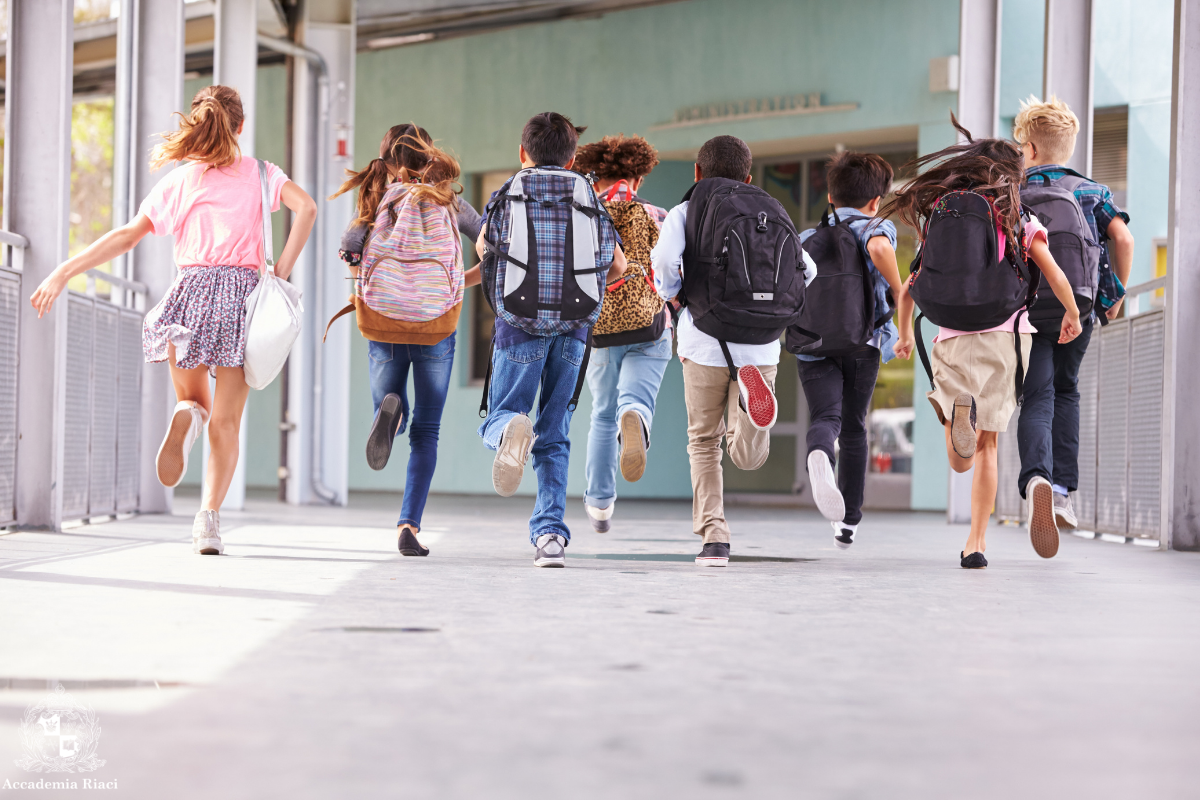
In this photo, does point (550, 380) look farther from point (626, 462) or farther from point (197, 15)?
point (197, 15)

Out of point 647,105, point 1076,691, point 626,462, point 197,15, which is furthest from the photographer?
point 647,105

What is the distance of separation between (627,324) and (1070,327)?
71.1 inches

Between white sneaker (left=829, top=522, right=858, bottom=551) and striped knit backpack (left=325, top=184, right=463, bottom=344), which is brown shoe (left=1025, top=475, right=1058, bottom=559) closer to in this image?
white sneaker (left=829, top=522, right=858, bottom=551)

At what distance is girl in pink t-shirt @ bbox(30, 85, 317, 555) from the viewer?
4.81 metres

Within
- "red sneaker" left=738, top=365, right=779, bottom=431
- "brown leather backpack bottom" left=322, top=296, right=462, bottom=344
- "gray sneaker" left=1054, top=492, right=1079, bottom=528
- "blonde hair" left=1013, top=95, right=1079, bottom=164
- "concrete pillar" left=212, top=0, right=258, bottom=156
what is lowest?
"gray sneaker" left=1054, top=492, right=1079, bottom=528

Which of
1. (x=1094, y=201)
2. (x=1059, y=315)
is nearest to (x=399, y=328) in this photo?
A: (x=1059, y=315)

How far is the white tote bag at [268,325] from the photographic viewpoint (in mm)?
4789

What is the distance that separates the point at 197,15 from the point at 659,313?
6470 mm

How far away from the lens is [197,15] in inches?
397

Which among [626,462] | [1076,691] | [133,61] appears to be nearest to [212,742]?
[1076,691]

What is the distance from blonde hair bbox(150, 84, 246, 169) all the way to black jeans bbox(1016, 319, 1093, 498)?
3.32 m

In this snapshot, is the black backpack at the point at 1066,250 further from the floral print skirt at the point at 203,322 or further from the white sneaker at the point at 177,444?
the white sneaker at the point at 177,444

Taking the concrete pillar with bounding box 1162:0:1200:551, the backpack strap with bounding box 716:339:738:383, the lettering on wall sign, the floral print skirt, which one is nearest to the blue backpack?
the backpack strap with bounding box 716:339:738:383

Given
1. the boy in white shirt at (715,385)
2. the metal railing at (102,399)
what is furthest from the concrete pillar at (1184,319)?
the metal railing at (102,399)
